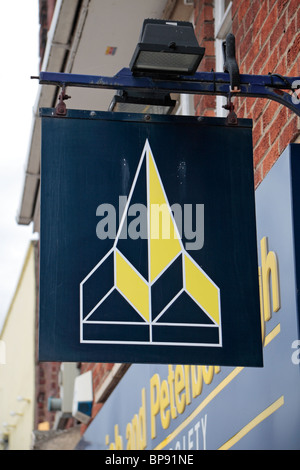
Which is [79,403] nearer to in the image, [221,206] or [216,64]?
[216,64]

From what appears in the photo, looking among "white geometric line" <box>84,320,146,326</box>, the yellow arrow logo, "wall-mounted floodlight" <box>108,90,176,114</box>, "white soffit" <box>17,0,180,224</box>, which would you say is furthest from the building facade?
"white geometric line" <box>84,320,146,326</box>

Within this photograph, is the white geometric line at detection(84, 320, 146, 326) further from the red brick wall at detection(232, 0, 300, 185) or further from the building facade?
the red brick wall at detection(232, 0, 300, 185)

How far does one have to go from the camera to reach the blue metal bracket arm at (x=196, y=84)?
4125mm

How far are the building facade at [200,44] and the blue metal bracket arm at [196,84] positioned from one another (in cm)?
35

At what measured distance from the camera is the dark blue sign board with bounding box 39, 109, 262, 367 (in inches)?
152

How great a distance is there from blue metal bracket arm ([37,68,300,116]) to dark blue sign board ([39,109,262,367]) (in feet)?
0.46

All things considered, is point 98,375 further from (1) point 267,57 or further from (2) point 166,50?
(2) point 166,50

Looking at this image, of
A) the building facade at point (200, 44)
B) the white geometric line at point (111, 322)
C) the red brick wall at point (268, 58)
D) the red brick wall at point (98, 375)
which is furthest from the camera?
the red brick wall at point (98, 375)

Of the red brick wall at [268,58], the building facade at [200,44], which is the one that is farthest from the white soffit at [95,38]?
the red brick wall at [268,58]

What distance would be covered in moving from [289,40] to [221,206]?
114 cm

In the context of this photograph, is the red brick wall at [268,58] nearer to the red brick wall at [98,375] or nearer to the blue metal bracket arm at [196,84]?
the blue metal bracket arm at [196,84]

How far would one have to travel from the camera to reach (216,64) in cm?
654

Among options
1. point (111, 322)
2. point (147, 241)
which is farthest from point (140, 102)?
point (111, 322)

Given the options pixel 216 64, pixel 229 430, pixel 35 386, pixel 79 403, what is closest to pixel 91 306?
pixel 229 430
